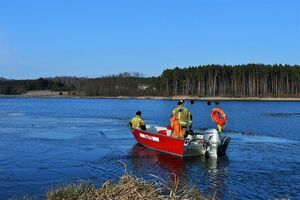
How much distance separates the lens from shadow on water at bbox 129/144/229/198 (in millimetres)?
15290

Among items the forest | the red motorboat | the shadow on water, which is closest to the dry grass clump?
the shadow on water

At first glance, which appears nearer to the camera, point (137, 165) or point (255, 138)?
point (137, 165)

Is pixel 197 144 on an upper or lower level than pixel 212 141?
lower

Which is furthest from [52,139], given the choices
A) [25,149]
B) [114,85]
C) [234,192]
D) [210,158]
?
[114,85]

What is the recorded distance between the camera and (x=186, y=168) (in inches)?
716

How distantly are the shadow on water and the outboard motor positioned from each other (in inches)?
13.5

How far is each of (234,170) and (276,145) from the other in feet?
30.4

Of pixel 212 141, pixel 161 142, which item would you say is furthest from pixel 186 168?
pixel 161 142

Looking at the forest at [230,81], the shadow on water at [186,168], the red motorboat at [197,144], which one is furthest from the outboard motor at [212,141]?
the forest at [230,81]

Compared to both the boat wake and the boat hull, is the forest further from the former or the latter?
the boat hull

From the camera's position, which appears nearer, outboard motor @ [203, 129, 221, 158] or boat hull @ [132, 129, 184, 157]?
outboard motor @ [203, 129, 221, 158]

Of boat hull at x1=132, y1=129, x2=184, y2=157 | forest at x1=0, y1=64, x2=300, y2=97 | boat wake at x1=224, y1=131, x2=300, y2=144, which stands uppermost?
forest at x1=0, y1=64, x2=300, y2=97

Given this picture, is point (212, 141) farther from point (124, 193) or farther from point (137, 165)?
point (124, 193)

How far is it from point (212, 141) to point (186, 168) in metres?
2.60
